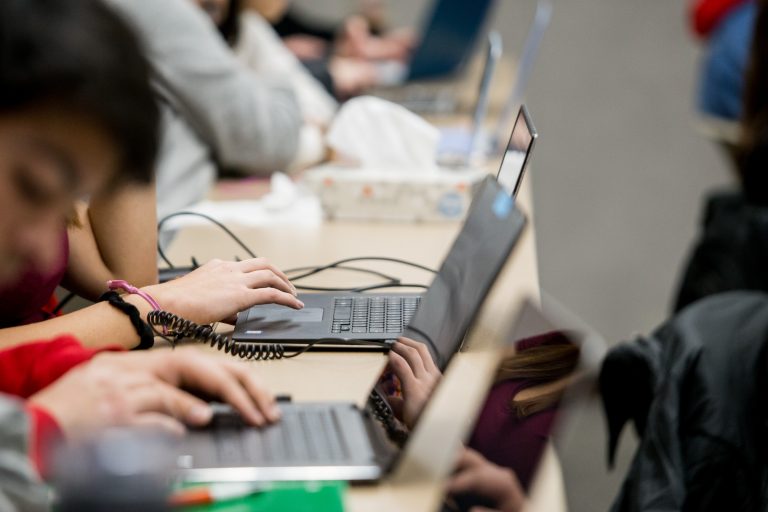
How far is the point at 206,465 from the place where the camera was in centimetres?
86

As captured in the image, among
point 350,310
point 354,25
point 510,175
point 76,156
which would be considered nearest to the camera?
point 76,156

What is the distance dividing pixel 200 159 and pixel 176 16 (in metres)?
0.29

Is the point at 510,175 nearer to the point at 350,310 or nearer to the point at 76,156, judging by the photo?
the point at 350,310

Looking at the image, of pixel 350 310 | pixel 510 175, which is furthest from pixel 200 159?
pixel 510 175

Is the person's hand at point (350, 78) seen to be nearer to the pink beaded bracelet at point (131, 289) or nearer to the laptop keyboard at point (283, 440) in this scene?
the pink beaded bracelet at point (131, 289)

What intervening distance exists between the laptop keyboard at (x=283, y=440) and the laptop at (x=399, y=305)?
0.14 metres

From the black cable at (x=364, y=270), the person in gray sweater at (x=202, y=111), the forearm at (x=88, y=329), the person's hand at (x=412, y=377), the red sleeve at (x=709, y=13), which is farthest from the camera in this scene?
the red sleeve at (x=709, y=13)

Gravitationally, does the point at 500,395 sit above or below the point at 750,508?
above

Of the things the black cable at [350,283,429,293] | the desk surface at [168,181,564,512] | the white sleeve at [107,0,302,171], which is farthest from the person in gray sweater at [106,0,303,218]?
the black cable at [350,283,429,293]

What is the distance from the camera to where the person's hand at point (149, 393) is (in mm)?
838

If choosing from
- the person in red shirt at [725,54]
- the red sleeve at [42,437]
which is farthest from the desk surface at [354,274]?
the person in red shirt at [725,54]

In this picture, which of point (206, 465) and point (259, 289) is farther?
point (259, 289)

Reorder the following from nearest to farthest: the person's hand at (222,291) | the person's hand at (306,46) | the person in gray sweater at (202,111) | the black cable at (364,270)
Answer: the person's hand at (222,291) < the black cable at (364,270) < the person in gray sweater at (202,111) < the person's hand at (306,46)

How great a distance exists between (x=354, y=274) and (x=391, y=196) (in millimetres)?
356
